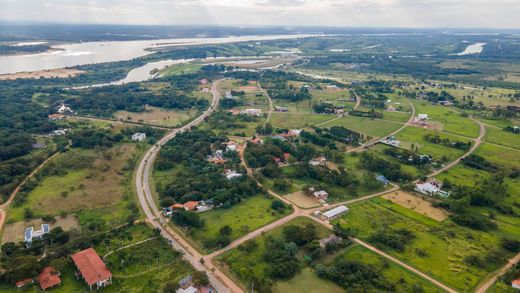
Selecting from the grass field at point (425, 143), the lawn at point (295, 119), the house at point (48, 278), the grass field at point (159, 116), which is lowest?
the grass field at point (425, 143)

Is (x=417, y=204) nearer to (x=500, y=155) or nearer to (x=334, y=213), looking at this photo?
(x=334, y=213)

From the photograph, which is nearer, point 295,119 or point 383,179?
point 383,179

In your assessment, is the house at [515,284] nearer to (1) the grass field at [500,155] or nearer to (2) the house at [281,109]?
(1) the grass field at [500,155]

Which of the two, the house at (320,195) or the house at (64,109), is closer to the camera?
the house at (320,195)

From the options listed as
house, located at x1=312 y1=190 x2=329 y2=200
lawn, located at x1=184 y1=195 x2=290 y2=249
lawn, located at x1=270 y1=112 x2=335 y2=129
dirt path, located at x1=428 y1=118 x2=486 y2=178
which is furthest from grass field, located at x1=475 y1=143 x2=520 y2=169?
lawn, located at x1=184 y1=195 x2=290 y2=249

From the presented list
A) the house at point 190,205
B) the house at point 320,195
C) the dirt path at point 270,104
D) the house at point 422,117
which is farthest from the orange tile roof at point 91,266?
the house at point 422,117

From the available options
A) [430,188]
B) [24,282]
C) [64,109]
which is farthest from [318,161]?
[64,109]
